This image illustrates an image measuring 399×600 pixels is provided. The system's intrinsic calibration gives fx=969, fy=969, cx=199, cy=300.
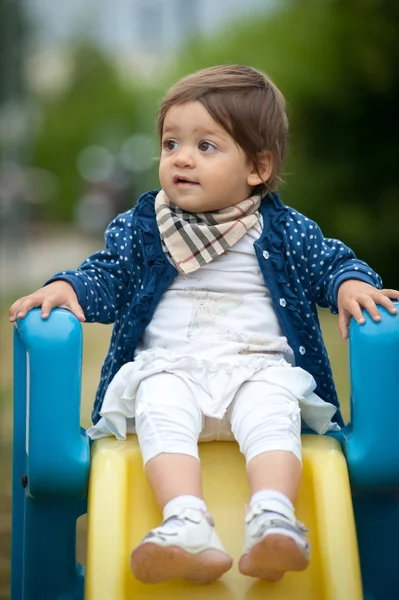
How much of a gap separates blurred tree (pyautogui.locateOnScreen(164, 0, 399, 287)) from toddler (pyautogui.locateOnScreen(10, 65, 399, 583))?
667cm

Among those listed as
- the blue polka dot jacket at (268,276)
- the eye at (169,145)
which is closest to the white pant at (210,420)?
the blue polka dot jacket at (268,276)

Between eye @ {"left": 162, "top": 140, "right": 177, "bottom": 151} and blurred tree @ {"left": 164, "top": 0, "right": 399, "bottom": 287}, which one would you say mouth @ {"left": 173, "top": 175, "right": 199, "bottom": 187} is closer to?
eye @ {"left": 162, "top": 140, "right": 177, "bottom": 151}

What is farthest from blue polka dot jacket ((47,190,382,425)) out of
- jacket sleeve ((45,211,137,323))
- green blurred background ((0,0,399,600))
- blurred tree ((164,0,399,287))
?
blurred tree ((164,0,399,287))

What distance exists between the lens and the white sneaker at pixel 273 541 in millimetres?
1809

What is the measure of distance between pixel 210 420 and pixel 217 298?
13.0 inches

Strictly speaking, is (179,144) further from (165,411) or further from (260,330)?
(165,411)

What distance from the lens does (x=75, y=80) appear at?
32344 millimetres

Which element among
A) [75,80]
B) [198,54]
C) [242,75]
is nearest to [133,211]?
[242,75]

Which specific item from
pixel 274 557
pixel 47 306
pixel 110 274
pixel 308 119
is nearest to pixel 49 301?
pixel 47 306

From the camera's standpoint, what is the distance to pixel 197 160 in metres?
2.33

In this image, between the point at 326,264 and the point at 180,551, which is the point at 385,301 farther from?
the point at 180,551

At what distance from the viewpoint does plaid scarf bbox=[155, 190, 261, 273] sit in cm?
238

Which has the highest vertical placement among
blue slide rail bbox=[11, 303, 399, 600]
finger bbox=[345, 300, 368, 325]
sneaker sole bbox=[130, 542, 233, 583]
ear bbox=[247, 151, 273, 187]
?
ear bbox=[247, 151, 273, 187]

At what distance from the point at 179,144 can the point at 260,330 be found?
1.63ft
